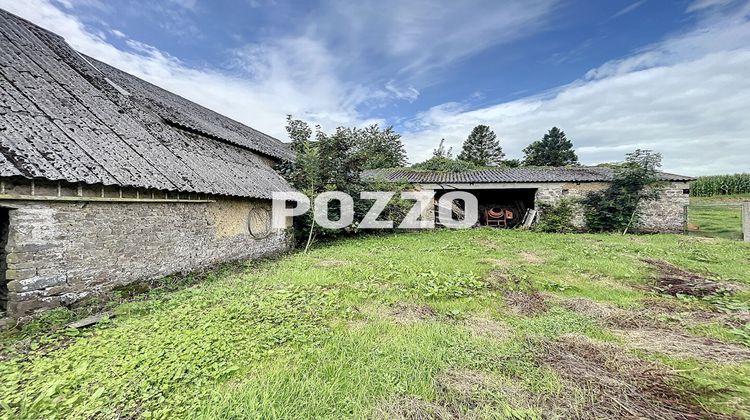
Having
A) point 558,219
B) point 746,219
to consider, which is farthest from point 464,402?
point 746,219

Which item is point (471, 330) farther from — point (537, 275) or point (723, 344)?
point (537, 275)

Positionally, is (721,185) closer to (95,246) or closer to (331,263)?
(331,263)

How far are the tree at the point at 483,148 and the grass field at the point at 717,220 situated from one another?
91.3 feet

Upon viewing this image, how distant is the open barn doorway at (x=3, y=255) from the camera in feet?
13.3

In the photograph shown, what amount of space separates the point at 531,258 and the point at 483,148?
134 feet

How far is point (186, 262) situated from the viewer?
6406 mm

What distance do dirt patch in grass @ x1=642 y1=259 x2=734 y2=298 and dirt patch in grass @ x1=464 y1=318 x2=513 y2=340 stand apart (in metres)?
3.63

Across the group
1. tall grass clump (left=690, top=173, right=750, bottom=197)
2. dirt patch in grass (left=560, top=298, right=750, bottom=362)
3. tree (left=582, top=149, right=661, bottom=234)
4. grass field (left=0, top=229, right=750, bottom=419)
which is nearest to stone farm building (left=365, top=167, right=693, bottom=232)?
tree (left=582, top=149, right=661, bottom=234)

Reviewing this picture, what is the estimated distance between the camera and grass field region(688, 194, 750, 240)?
1206cm

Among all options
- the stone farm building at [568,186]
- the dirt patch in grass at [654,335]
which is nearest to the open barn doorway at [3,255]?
the dirt patch in grass at [654,335]

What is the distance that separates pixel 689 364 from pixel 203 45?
54.7 feet

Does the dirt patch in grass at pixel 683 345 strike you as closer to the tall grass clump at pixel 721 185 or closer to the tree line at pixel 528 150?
the tall grass clump at pixel 721 185

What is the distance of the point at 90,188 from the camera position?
4645 millimetres

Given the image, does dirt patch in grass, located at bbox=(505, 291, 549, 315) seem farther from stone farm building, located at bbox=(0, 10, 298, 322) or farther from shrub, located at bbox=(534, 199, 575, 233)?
shrub, located at bbox=(534, 199, 575, 233)
